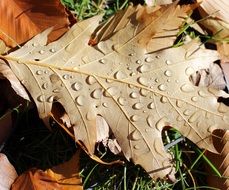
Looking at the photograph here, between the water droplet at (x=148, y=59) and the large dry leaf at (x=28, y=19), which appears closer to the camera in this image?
the water droplet at (x=148, y=59)

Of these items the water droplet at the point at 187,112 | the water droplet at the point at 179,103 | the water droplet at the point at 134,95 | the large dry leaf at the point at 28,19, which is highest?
the large dry leaf at the point at 28,19

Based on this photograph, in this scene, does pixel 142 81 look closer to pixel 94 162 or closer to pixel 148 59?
pixel 148 59

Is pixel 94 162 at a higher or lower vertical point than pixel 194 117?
lower

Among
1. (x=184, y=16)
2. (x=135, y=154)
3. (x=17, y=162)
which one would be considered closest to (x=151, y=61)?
(x=184, y=16)

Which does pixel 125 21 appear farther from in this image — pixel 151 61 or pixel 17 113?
pixel 17 113

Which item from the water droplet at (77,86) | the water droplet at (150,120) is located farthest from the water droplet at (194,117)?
the water droplet at (77,86)

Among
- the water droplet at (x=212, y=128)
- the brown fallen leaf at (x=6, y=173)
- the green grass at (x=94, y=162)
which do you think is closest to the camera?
the water droplet at (x=212, y=128)

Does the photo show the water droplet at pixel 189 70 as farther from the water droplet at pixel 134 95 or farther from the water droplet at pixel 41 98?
the water droplet at pixel 41 98

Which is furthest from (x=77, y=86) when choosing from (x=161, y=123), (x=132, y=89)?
(x=161, y=123)
